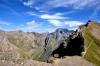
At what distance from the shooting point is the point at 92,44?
156m

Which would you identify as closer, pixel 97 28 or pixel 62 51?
pixel 62 51

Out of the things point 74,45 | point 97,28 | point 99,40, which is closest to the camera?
point 74,45

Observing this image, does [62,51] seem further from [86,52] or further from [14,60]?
[14,60]

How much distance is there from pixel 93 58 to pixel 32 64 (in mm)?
76904

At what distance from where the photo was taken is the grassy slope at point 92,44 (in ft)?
462

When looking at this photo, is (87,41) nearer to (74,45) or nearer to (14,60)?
(74,45)

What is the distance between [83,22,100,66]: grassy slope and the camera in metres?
141

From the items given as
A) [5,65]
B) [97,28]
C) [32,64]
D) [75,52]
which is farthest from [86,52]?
[5,65]

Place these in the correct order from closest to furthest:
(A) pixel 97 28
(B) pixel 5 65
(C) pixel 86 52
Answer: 1. (B) pixel 5 65
2. (C) pixel 86 52
3. (A) pixel 97 28

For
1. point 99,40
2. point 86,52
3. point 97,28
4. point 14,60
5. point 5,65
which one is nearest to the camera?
point 5,65

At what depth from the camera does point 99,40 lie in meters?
165

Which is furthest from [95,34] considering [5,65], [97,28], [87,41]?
[5,65]

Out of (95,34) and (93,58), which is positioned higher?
(95,34)

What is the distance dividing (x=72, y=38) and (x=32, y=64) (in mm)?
81657
